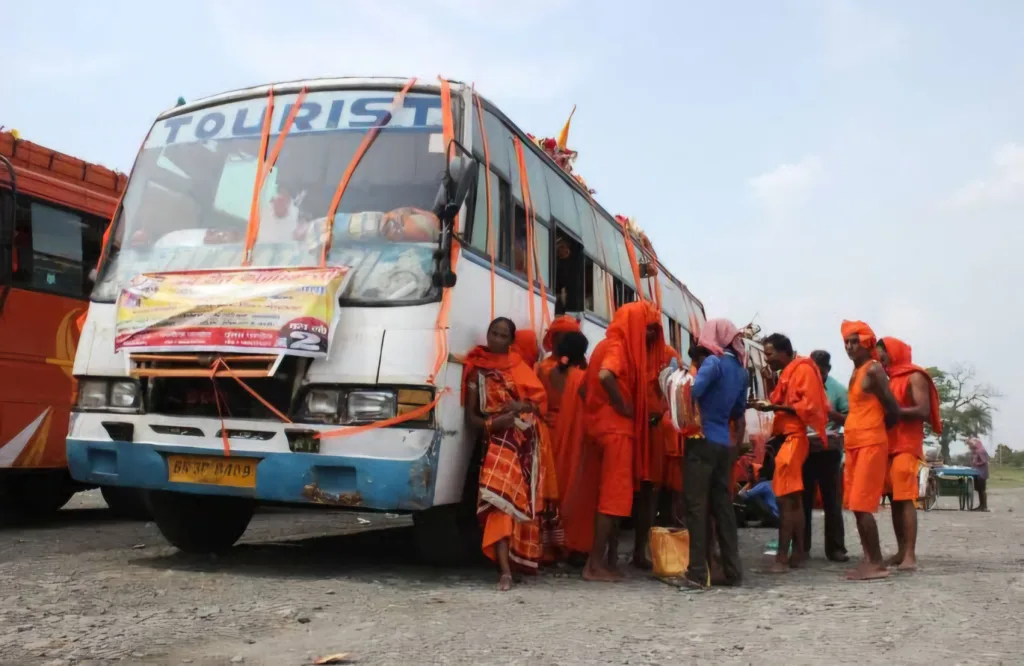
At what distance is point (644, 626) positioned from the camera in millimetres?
4629

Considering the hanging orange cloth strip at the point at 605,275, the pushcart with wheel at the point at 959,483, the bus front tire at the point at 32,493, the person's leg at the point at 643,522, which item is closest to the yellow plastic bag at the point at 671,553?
the person's leg at the point at 643,522

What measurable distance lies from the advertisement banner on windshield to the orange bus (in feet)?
8.66

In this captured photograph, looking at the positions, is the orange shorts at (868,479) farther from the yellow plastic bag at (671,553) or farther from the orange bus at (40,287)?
the orange bus at (40,287)

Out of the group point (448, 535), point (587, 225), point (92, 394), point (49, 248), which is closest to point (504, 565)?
point (448, 535)

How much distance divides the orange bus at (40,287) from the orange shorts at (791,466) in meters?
5.37

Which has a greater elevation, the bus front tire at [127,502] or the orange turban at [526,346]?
the orange turban at [526,346]

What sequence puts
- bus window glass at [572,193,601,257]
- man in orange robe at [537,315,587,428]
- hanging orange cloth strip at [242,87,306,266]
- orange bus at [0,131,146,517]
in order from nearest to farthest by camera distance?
hanging orange cloth strip at [242,87,306,266], man in orange robe at [537,315,587,428], orange bus at [0,131,146,517], bus window glass at [572,193,601,257]

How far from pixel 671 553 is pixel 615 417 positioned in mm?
903

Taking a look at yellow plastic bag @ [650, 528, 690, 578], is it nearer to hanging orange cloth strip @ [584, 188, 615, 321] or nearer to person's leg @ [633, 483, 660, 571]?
person's leg @ [633, 483, 660, 571]

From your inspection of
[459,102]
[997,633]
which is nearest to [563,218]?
[459,102]

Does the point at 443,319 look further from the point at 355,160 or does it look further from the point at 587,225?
the point at 587,225

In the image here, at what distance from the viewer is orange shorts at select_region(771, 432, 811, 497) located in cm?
679

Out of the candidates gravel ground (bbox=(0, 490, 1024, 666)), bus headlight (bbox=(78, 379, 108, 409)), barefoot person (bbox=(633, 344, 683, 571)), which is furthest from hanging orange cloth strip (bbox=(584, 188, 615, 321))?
bus headlight (bbox=(78, 379, 108, 409))

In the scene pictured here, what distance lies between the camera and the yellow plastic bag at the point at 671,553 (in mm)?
6176
